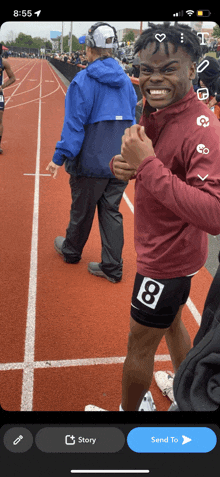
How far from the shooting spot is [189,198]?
124 centimetres

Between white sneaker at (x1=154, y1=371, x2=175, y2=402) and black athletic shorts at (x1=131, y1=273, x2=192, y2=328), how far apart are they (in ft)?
3.18

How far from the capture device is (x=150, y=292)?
1.64 metres

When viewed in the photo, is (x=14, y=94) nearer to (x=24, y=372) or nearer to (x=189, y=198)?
(x=24, y=372)

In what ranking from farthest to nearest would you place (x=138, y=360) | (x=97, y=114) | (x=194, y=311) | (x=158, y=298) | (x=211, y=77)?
(x=194, y=311) → (x=97, y=114) → (x=138, y=360) → (x=158, y=298) → (x=211, y=77)

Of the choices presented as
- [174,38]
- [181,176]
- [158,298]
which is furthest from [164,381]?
[174,38]

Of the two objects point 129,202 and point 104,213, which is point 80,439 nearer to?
point 104,213

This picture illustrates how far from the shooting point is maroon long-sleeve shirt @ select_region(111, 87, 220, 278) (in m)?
1.25

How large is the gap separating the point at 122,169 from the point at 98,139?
1.95 m

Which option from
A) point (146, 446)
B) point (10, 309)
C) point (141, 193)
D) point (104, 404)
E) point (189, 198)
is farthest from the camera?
point (10, 309)

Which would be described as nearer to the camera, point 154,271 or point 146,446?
point 146,446

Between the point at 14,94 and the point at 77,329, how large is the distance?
55.0 feet

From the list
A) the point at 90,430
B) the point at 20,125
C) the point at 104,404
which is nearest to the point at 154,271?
the point at 90,430

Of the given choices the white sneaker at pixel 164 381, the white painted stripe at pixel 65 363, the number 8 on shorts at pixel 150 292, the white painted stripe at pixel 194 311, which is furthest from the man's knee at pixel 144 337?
the white painted stripe at pixel 194 311

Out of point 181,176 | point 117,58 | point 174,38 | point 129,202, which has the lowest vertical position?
point 129,202
